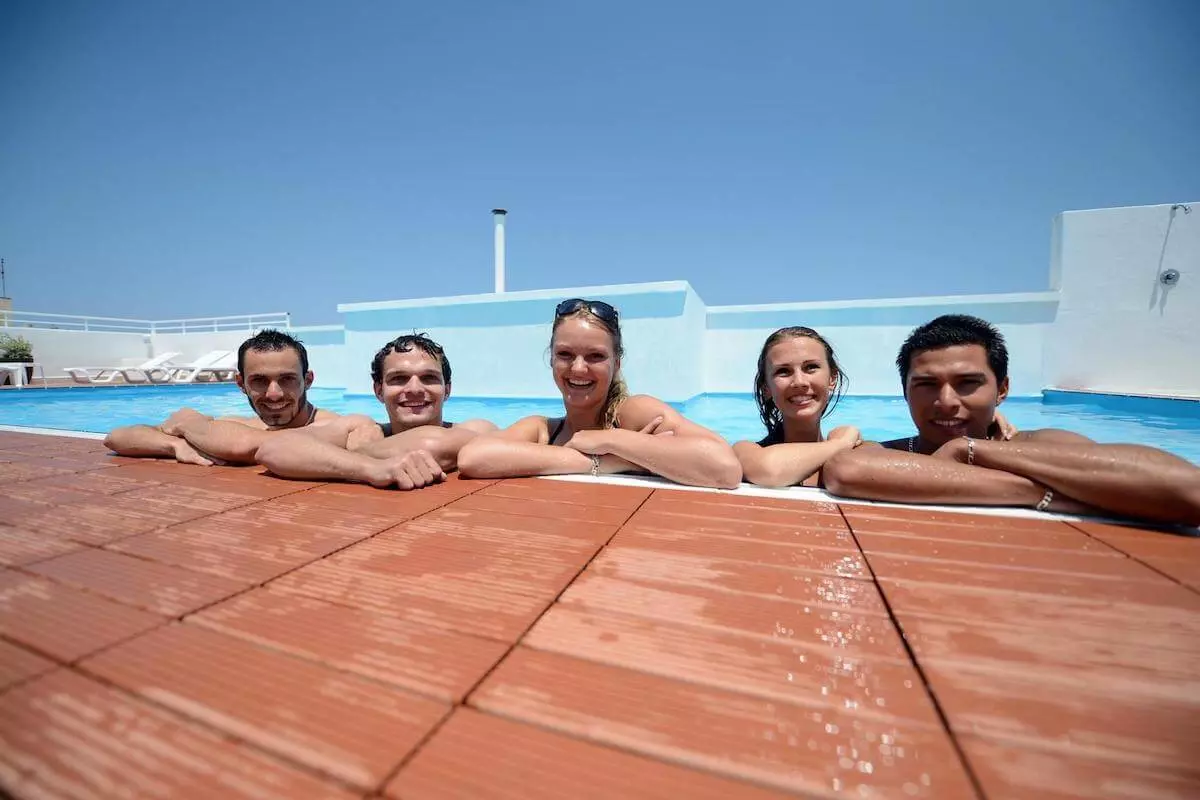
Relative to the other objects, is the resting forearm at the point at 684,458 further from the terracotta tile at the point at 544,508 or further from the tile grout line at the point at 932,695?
the tile grout line at the point at 932,695

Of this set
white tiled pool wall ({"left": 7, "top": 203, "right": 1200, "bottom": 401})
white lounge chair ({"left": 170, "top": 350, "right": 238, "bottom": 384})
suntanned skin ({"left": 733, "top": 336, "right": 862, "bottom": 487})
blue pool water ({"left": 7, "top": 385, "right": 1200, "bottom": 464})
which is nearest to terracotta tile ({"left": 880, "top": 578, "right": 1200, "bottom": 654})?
suntanned skin ({"left": 733, "top": 336, "right": 862, "bottom": 487})

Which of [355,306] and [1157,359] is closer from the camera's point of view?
[1157,359]

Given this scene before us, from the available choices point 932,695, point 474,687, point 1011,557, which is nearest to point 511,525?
point 474,687

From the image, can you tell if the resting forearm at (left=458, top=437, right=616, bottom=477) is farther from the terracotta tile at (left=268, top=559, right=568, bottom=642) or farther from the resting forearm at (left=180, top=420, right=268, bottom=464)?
the resting forearm at (left=180, top=420, right=268, bottom=464)

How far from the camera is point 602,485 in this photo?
6.84 ft

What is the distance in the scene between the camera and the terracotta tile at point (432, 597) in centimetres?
95

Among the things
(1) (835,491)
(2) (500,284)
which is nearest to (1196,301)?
(1) (835,491)

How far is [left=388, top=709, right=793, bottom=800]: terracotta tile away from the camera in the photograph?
1.90 ft

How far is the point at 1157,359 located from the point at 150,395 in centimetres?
2088

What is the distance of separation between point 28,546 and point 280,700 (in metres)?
1.27

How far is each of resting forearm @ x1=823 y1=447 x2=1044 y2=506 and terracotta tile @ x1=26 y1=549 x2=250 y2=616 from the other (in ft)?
6.11

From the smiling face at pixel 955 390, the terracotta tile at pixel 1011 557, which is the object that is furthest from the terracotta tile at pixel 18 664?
the smiling face at pixel 955 390

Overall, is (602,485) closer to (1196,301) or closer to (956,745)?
(956,745)

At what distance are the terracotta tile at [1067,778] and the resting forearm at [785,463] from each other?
137 centimetres
